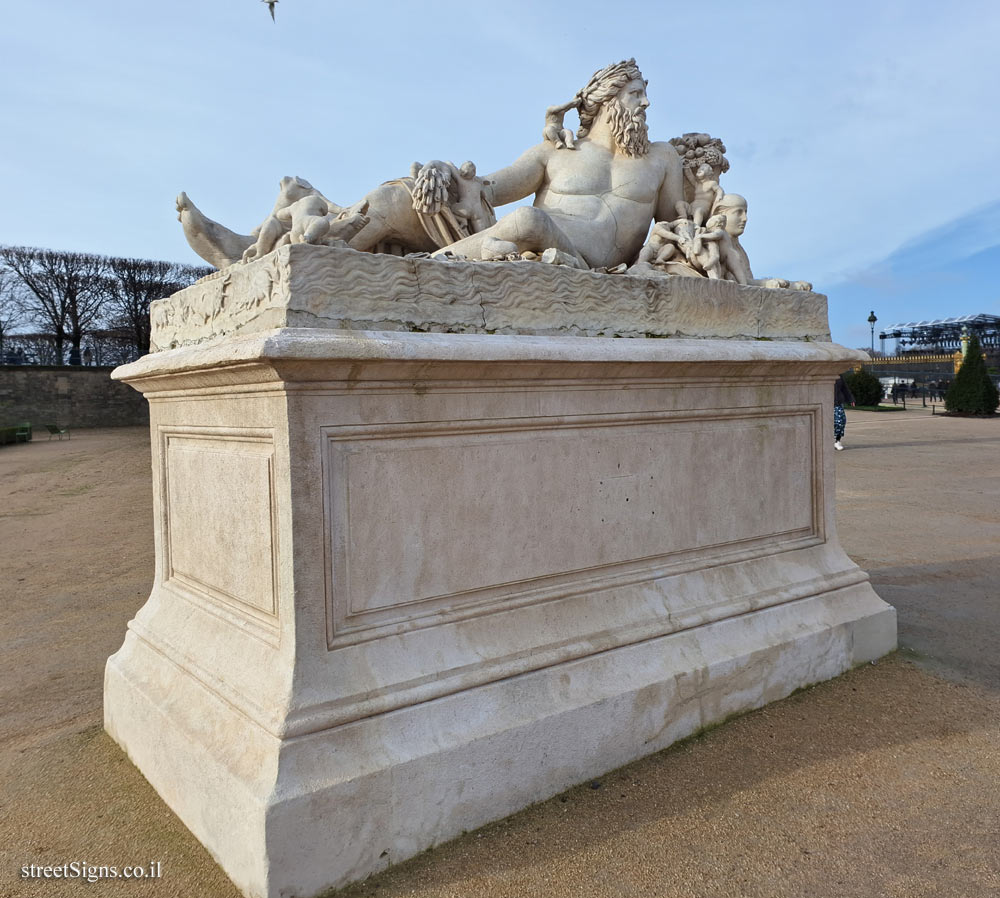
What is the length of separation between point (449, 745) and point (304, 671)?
481 mm

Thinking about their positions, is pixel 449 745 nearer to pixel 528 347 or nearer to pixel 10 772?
pixel 528 347

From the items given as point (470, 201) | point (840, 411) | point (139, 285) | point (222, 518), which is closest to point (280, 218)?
point (470, 201)

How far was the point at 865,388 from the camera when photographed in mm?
26656

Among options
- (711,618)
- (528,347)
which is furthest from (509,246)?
(711,618)

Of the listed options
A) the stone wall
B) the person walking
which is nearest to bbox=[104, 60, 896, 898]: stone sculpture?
the person walking

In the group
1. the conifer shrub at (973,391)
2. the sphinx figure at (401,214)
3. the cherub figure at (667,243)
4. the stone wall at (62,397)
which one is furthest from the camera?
the stone wall at (62,397)

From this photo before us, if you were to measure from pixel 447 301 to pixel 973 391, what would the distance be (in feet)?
83.3

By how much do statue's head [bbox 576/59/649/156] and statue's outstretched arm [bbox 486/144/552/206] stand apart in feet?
1.17

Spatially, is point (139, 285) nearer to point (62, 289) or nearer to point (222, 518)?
point (62, 289)

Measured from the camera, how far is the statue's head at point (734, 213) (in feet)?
12.2

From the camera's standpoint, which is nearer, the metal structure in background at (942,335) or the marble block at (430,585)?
the marble block at (430,585)

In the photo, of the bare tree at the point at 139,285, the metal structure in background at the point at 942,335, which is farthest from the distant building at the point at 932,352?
the bare tree at the point at 139,285

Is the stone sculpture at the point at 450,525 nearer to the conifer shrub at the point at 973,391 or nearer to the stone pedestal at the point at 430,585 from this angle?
the stone pedestal at the point at 430,585

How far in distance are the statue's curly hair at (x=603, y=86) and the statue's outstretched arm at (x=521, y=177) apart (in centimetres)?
31
